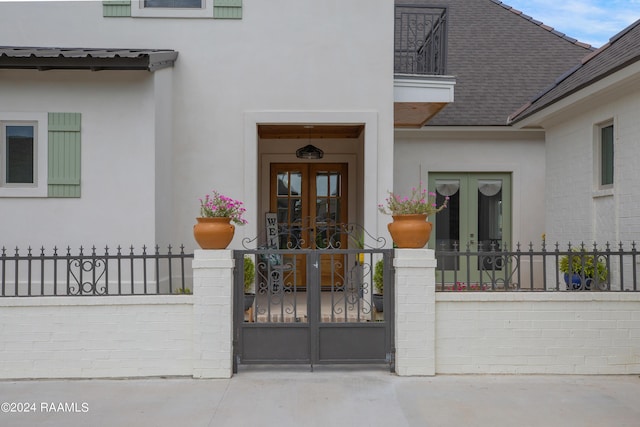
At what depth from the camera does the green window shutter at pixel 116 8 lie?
29.0 ft

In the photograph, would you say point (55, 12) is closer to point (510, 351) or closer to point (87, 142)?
point (87, 142)

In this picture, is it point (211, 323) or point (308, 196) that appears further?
point (308, 196)

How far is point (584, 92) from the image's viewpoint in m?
8.64

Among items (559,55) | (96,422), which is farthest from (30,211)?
(559,55)

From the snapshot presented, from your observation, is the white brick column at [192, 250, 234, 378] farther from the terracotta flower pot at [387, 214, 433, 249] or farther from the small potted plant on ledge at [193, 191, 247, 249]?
the terracotta flower pot at [387, 214, 433, 249]

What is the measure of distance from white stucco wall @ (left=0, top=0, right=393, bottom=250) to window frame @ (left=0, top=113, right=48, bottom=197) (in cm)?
137

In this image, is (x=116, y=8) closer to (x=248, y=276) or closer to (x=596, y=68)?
(x=248, y=276)

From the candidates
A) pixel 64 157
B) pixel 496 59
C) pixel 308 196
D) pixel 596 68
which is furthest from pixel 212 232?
pixel 496 59

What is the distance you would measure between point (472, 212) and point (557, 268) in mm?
5587

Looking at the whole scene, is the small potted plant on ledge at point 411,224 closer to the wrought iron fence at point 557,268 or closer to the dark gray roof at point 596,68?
the wrought iron fence at point 557,268

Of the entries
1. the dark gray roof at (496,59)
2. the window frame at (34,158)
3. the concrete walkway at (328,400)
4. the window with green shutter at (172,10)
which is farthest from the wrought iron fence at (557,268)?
the window frame at (34,158)

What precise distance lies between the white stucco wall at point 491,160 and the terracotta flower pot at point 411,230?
553cm

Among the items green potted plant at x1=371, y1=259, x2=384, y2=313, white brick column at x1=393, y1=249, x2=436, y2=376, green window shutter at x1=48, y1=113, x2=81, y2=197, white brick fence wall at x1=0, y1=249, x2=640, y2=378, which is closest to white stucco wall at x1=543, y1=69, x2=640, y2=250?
white brick fence wall at x1=0, y1=249, x2=640, y2=378

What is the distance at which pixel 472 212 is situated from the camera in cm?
1214
